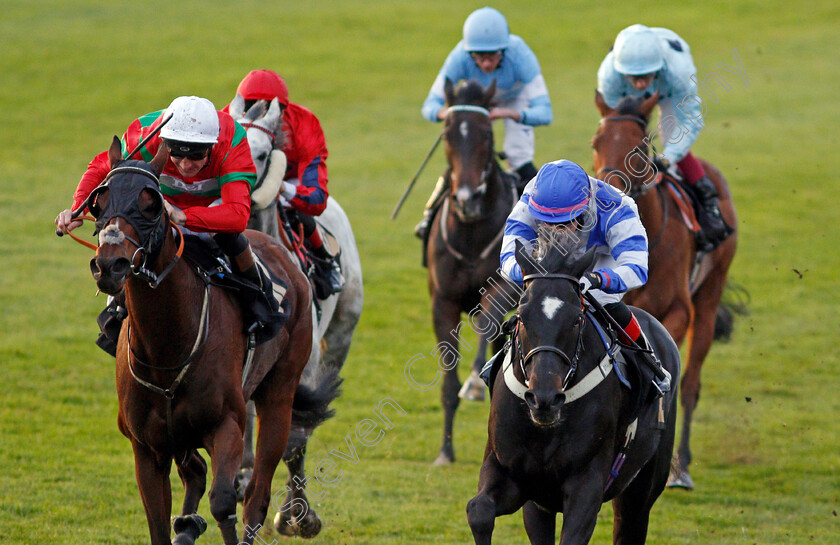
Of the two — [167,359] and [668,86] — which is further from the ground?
[167,359]

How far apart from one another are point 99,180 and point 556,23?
2941 centimetres

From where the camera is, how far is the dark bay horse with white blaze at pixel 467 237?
27.8 feet

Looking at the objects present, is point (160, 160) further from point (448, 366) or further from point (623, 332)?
point (448, 366)

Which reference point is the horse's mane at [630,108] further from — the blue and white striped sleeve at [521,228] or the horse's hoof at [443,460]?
the horse's hoof at [443,460]

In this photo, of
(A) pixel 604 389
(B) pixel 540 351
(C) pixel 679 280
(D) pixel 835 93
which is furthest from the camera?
(D) pixel 835 93

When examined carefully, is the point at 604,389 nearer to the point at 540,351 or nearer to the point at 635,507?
the point at 540,351

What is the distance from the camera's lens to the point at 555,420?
4.40 m

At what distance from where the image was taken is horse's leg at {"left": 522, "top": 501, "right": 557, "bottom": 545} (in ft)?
16.7

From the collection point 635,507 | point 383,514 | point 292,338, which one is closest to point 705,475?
point 383,514

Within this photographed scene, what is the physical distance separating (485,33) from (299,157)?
8.98 feet

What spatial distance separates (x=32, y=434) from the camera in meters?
8.67

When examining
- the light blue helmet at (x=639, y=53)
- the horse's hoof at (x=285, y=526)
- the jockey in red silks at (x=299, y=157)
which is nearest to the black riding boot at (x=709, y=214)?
the light blue helmet at (x=639, y=53)

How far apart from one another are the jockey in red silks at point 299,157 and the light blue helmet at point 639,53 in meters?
2.48

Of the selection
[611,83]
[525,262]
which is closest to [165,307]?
[525,262]
